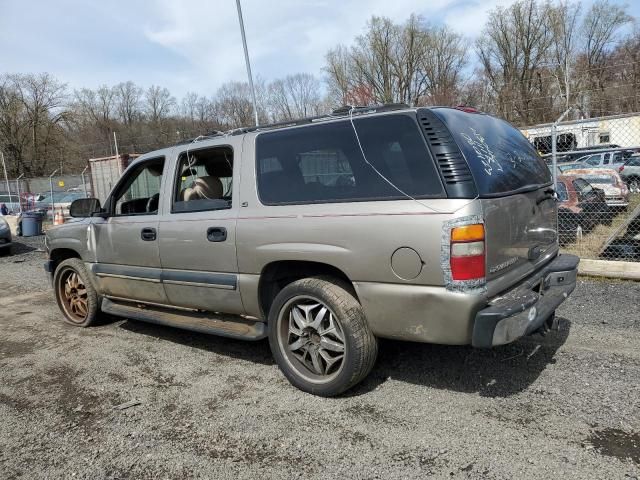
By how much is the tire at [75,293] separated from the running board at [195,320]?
0.71 ft

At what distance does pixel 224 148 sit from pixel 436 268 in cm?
216

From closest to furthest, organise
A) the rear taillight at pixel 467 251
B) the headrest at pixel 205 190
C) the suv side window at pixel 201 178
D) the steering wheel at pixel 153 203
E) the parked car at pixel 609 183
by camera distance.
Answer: the rear taillight at pixel 467 251 → the suv side window at pixel 201 178 → the headrest at pixel 205 190 → the steering wheel at pixel 153 203 → the parked car at pixel 609 183

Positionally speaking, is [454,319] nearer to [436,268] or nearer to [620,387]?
[436,268]

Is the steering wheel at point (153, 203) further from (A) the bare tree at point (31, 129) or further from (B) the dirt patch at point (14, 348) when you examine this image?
(A) the bare tree at point (31, 129)

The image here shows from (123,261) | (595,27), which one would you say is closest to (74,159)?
(123,261)

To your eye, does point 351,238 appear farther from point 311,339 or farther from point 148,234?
point 148,234

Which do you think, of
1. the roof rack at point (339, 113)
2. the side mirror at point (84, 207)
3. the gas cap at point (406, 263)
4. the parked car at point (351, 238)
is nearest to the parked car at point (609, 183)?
the parked car at point (351, 238)

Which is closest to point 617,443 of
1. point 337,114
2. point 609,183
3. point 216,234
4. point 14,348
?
point 337,114

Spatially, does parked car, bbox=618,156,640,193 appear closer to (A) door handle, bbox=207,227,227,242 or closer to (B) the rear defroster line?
(B) the rear defroster line

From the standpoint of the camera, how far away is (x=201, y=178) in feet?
14.5

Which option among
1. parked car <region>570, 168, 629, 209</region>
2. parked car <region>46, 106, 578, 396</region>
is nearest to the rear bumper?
parked car <region>46, 106, 578, 396</region>

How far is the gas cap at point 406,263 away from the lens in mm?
2893

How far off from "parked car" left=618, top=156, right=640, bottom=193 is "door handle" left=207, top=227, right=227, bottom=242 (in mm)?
12129

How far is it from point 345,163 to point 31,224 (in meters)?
15.8
